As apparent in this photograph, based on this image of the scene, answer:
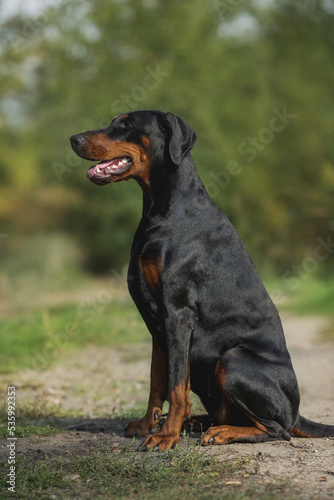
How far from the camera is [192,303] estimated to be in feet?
12.5

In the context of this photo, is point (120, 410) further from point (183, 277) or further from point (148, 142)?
point (148, 142)

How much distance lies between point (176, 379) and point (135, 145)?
1447mm

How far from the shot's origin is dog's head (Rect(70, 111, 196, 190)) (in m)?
3.88

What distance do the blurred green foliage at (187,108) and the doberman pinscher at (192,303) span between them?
844 cm

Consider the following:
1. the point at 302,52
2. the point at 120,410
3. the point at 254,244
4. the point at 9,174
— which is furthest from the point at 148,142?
the point at 302,52

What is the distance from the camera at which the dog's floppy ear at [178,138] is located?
387 cm

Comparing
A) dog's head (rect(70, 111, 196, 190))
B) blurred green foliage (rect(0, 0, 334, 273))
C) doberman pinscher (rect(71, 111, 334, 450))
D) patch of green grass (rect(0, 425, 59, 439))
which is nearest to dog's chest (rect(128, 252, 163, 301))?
doberman pinscher (rect(71, 111, 334, 450))

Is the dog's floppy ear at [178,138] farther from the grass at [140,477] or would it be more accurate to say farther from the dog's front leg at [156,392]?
the grass at [140,477]

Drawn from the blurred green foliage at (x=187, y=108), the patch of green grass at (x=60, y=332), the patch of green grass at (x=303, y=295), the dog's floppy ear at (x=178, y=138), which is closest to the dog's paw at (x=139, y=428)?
the dog's floppy ear at (x=178, y=138)

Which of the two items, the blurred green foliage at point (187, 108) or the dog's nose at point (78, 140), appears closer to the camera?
the dog's nose at point (78, 140)

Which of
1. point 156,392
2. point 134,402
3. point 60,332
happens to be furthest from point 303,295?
point 156,392

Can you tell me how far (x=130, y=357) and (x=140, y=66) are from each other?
27.4ft

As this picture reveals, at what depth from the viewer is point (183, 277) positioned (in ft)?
12.4

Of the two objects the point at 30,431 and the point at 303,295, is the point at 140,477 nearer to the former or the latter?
the point at 30,431
